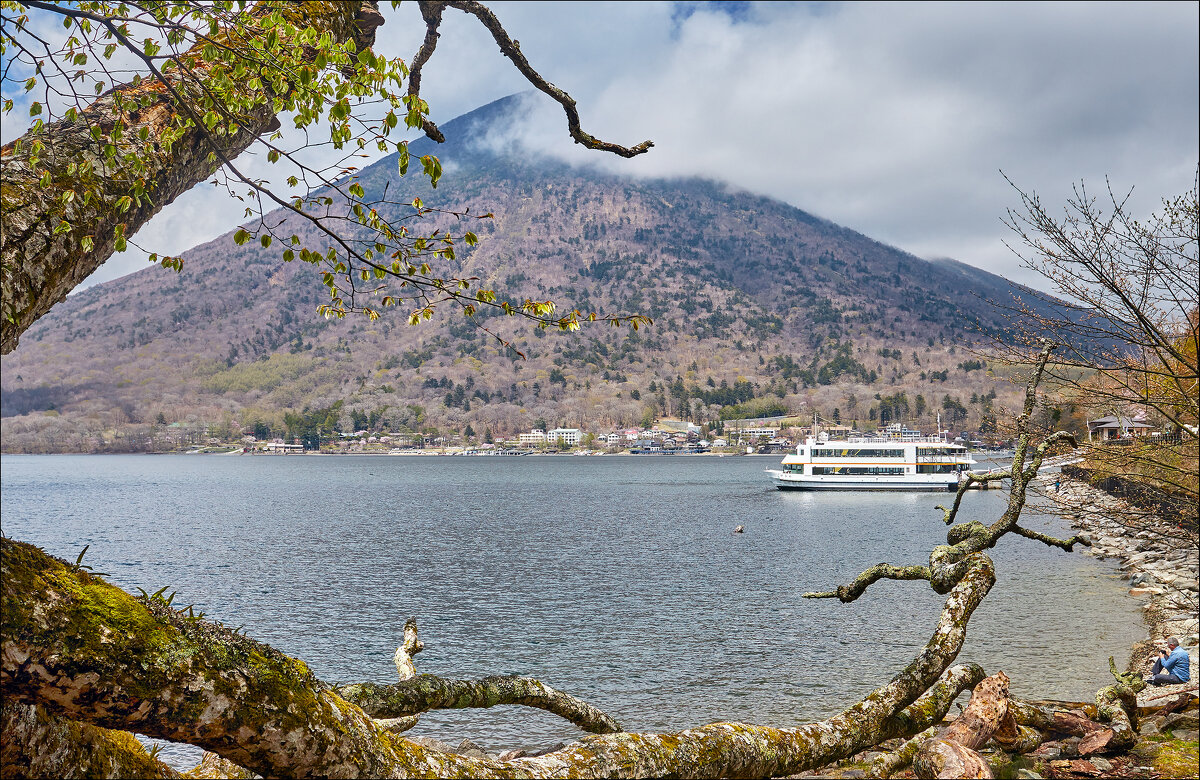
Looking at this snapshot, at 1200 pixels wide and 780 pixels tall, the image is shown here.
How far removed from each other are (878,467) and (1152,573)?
68.6 meters

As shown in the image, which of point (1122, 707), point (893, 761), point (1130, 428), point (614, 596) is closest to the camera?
point (893, 761)

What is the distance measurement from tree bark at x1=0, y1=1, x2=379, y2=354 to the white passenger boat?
10066 centimetres

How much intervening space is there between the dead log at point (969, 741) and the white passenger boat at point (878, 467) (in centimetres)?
9082

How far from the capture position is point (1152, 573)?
110 feet

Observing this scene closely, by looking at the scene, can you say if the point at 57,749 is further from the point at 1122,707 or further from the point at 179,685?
the point at 1122,707

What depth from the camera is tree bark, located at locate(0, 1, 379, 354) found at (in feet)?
10.3

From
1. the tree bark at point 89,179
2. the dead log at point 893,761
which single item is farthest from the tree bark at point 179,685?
the dead log at point 893,761

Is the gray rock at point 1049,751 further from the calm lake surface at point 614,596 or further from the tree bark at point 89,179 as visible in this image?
the tree bark at point 89,179

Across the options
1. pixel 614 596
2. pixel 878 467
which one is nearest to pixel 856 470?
pixel 878 467

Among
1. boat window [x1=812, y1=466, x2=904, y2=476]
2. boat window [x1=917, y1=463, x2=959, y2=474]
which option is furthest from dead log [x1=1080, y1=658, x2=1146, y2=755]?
boat window [x1=917, y1=463, x2=959, y2=474]

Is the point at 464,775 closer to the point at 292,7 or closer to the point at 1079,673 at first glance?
the point at 292,7

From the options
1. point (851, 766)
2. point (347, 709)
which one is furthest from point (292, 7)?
point (851, 766)

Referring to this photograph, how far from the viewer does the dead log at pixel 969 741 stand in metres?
9.03

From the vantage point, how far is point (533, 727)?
1847cm
